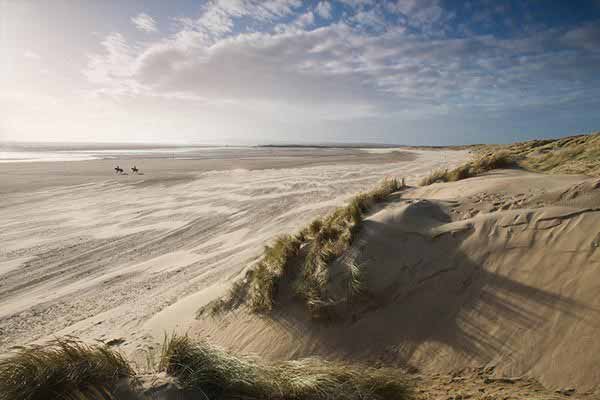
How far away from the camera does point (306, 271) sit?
399cm

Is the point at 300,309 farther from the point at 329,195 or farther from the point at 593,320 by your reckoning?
the point at 329,195

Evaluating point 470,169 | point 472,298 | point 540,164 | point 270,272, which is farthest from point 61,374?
point 540,164

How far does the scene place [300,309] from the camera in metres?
3.75

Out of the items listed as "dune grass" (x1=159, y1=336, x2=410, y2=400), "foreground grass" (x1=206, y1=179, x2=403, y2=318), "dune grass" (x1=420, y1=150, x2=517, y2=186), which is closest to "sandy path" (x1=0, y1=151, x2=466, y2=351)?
"foreground grass" (x1=206, y1=179, x2=403, y2=318)

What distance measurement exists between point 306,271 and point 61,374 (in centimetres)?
263

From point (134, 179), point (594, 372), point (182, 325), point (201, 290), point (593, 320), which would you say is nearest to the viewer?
point (594, 372)

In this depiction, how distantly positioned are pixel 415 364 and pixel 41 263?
7876mm

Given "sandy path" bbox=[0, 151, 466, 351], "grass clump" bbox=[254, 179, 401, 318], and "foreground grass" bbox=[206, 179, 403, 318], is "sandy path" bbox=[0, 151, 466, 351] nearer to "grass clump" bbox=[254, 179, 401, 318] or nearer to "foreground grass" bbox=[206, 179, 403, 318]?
"foreground grass" bbox=[206, 179, 403, 318]

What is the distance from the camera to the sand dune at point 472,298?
2.65 metres

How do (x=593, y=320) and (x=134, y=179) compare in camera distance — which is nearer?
(x=593, y=320)

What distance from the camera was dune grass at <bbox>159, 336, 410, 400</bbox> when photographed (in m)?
2.21

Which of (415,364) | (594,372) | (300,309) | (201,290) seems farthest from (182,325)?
(594,372)

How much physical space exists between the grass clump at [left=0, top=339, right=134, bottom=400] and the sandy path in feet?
6.43

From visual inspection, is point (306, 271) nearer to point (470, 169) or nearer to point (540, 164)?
point (470, 169)
